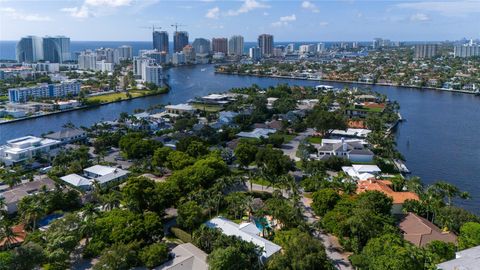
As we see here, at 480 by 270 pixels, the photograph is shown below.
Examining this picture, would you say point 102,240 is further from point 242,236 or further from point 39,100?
point 39,100

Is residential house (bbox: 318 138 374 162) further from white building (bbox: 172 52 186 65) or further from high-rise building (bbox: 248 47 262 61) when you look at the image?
high-rise building (bbox: 248 47 262 61)

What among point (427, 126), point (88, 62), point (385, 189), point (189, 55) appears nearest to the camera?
point (385, 189)

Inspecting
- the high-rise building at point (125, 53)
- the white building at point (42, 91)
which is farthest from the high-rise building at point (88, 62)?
the white building at point (42, 91)

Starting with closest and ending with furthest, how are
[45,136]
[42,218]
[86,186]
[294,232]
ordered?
[294,232]
[42,218]
[86,186]
[45,136]

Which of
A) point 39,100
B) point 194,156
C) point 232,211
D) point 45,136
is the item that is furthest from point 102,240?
point 39,100

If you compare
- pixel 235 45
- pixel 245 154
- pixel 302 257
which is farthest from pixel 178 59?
pixel 302 257

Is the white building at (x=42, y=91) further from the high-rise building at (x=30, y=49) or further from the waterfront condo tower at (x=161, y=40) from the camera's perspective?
the waterfront condo tower at (x=161, y=40)

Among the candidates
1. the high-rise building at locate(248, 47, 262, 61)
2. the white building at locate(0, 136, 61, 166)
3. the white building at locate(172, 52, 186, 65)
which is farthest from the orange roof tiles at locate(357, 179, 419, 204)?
the high-rise building at locate(248, 47, 262, 61)

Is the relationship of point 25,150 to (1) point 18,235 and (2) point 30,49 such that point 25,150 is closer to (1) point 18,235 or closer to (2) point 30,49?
(1) point 18,235
